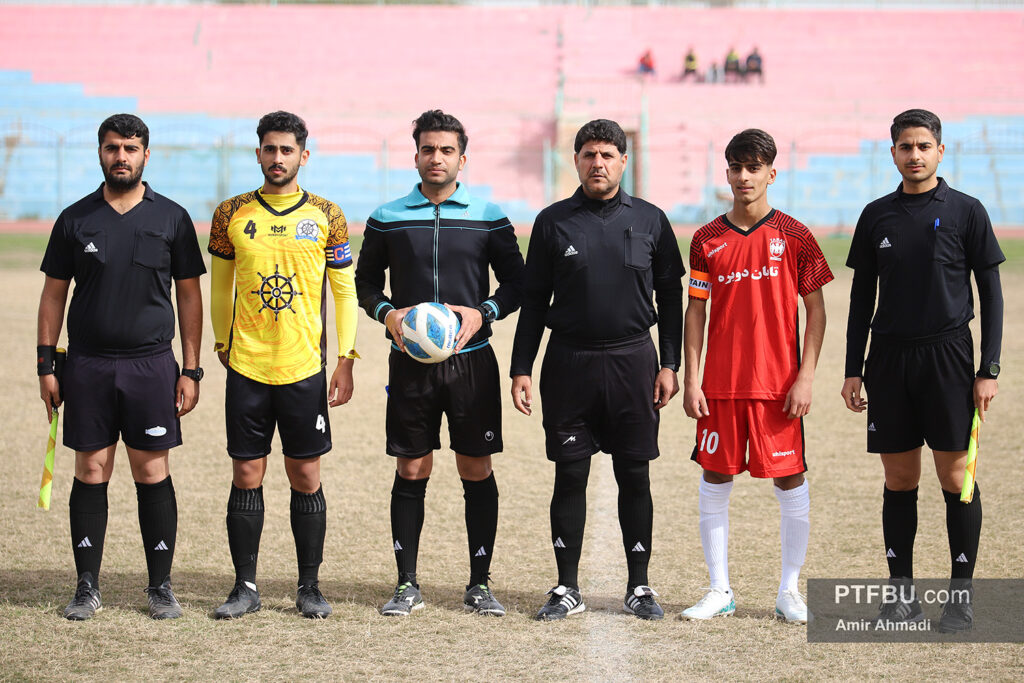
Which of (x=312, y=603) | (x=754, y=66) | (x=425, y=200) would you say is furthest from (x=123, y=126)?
(x=754, y=66)

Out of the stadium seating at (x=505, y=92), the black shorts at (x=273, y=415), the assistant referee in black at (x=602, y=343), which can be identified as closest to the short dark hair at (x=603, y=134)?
the assistant referee in black at (x=602, y=343)

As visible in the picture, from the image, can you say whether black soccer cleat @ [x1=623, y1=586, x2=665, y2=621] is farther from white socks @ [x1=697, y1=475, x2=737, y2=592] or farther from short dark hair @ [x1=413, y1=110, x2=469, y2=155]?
short dark hair @ [x1=413, y1=110, x2=469, y2=155]

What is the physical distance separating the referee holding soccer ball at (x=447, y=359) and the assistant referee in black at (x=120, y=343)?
3.08ft

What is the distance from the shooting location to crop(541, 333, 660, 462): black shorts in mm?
4918

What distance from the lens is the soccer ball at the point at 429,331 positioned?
4.81m

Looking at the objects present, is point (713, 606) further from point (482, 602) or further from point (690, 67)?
point (690, 67)

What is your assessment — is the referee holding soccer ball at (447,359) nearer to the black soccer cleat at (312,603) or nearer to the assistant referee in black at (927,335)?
the black soccer cleat at (312,603)

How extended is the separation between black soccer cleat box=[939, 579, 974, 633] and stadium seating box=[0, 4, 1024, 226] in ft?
77.1

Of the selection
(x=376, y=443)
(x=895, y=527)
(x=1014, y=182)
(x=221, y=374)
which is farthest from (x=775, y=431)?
(x=1014, y=182)

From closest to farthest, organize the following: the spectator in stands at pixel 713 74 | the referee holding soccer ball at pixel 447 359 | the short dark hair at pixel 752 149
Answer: the short dark hair at pixel 752 149 < the referee holding soccer ball at pixel 447 359 < the spectator in stands at pixel 713 74

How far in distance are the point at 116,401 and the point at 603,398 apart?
7.19 feet

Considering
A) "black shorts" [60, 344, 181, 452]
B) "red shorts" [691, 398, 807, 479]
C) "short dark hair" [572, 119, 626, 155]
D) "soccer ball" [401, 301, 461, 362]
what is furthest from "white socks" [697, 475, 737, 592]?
"black shorts" [60, 344, 181, 452]

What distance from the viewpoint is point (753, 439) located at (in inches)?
190

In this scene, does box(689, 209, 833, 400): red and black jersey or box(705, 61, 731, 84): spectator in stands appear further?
box(705, 61, 731, 84): spectator in stands
